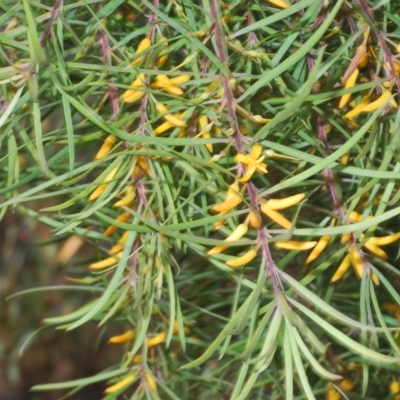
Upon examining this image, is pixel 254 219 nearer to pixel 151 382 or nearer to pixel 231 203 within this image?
pixel 231 203

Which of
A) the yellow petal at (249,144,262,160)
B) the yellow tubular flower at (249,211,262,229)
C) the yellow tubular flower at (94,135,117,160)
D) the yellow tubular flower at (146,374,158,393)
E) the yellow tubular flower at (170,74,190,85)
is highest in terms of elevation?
the yellow tubular flower at (170,74,190,85)

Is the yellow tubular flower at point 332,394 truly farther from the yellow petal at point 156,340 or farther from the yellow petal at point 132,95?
the yellow petal at point 132,95

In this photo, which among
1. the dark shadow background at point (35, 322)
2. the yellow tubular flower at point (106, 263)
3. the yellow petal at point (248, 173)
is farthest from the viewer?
the dark shadow background at point (35, 322)

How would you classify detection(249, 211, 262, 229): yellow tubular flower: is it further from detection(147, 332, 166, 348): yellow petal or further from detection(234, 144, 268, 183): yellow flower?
detection(147, 332, 166, 348): yellow petal

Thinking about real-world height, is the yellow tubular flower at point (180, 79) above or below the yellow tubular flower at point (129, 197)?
above

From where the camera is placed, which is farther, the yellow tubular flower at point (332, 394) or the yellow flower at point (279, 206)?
the yellow tubular flower at point (332, 394)

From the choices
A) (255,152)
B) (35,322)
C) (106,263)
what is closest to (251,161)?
(255,152)

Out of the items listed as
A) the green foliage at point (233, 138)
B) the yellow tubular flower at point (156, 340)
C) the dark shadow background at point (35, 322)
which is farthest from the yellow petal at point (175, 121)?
the dark shadow background at point (35, 322)


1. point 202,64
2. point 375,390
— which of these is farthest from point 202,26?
point 375,390

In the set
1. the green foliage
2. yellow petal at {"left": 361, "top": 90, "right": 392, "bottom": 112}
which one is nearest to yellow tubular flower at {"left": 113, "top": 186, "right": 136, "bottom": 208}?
the green foliage

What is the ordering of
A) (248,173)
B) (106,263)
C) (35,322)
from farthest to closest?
(35,322) < (106,263) < (248,173)

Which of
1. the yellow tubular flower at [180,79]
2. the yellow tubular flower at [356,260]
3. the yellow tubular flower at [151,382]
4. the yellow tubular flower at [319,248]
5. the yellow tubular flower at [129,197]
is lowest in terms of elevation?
the yellow tubular flower at [151,382]
